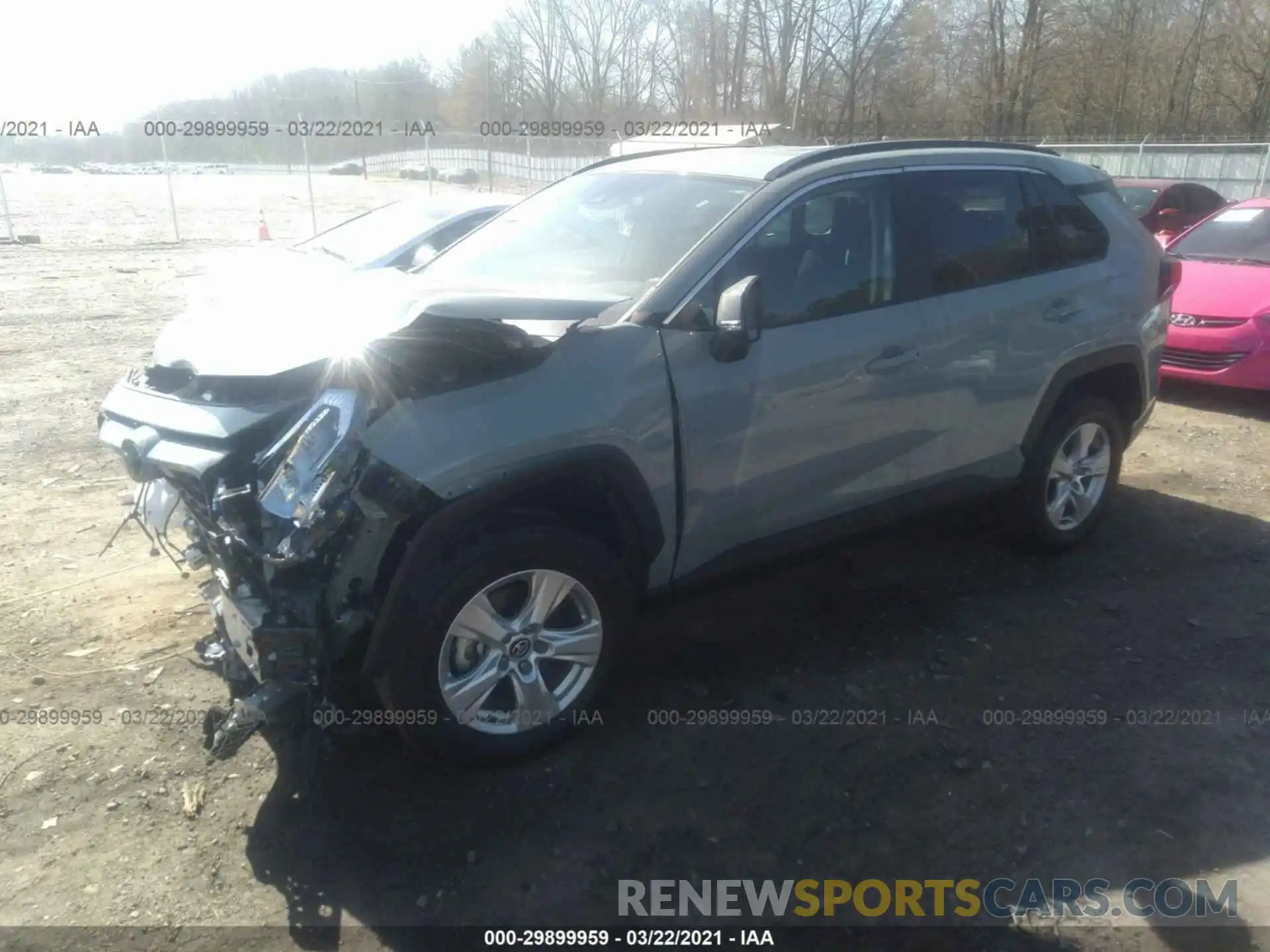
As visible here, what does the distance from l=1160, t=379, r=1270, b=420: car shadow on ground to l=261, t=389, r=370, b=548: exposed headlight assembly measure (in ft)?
24.2

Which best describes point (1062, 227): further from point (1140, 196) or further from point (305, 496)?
point (1140, 196)

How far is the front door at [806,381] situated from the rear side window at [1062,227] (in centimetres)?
98

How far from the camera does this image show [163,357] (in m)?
3.29

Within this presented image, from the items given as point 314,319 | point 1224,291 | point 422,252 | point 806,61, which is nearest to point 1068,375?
point 314,319

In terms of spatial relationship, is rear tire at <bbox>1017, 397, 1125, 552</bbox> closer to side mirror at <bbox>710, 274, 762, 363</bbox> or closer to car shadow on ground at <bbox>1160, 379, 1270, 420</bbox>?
Result: side mirror at <bbox>710, 274, 762, 363</bbox>

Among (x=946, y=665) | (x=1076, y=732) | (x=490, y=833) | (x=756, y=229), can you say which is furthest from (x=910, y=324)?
(x=490, y=833)

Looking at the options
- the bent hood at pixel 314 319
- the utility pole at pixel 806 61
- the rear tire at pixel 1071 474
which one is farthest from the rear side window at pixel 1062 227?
the utility pole at pixel 806 61

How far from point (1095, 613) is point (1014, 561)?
58 centimetres

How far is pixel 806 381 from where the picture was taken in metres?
3.56

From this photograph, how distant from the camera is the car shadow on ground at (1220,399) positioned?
25.5 feet

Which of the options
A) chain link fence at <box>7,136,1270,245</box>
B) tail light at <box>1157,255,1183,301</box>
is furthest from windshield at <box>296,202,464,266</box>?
chain link fence at <box>7,136,1270,245</box>

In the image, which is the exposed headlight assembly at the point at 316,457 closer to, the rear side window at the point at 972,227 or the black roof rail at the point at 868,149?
the black roof rail at the point at 868,149

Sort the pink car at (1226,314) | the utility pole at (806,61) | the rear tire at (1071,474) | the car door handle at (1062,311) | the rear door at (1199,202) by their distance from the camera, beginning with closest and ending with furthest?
the car door handle at (1062,311) → the rear tire at (1071,474) → the pink car at (1226,314) → the rear door at (1199,202) → the utility pole at (806,61)

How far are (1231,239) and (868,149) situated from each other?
6.52 meters
